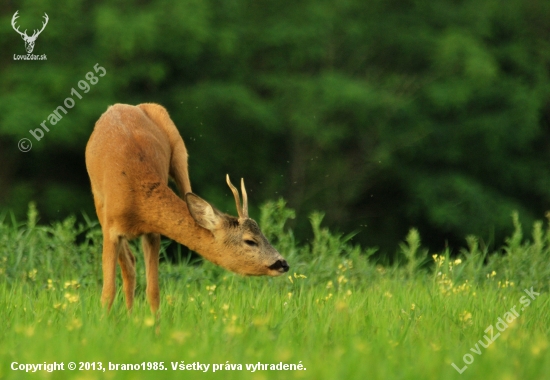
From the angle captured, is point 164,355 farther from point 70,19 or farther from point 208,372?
point 70,19

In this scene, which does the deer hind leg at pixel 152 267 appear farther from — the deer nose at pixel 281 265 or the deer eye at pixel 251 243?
the deer nose at pixel 281 265

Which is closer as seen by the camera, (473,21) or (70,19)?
(70,19)

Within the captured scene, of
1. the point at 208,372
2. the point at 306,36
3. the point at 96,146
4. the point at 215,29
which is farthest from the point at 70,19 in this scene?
the point at 208,372

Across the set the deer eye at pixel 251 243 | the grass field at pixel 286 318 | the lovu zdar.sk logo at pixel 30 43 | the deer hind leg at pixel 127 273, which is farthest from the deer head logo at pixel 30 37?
Answer: the deer eye at pixel 251 243

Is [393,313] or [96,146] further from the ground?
[96,146]

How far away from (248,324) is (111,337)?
664 millimetres

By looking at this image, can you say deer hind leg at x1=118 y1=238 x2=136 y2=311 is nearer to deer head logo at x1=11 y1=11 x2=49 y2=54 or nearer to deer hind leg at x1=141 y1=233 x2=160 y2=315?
deer hind leg at x1=141 y1=233 x2=160 y2=315

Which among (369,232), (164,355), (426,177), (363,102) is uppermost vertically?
(164,355)

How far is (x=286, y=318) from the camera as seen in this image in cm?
432

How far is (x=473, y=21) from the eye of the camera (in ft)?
60.8

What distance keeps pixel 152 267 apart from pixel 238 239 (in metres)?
0.65

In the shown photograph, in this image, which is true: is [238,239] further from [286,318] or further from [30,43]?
[30,43]

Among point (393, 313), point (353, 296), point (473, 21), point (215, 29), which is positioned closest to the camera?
point (393, 313)

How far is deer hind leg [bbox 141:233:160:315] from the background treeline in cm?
944
